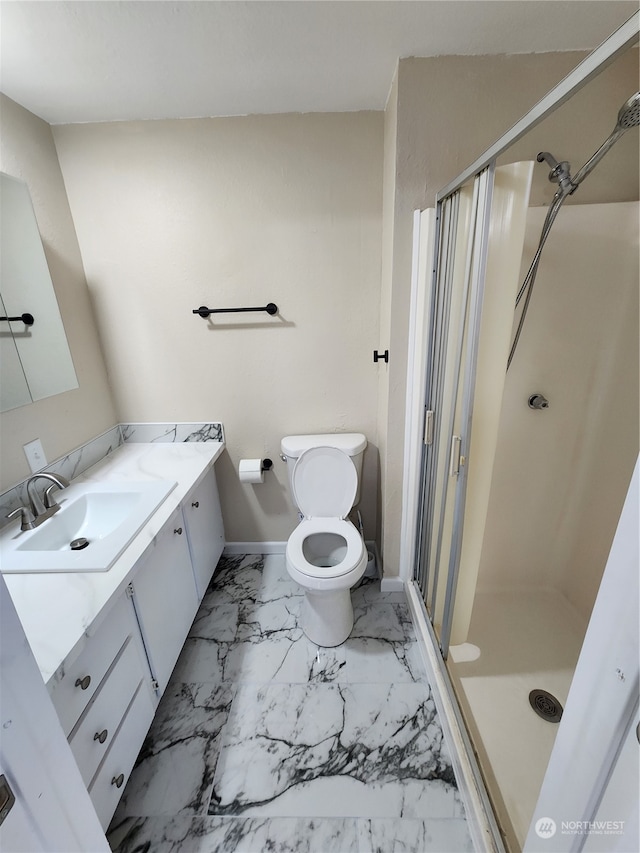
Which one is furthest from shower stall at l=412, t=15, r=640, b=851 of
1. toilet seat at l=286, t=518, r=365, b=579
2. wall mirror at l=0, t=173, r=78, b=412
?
wall mirror at l=0, t=173, r=78, b=412

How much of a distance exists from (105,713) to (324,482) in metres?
1.17

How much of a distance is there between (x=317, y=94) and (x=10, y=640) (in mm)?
1883

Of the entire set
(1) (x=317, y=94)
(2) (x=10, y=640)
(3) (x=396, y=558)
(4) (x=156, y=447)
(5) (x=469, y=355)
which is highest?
(1) (x=317, y=94)

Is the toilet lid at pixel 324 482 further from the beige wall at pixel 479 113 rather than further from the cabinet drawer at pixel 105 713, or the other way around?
the beige wall at pixel 479 113

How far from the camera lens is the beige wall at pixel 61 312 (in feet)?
4.27

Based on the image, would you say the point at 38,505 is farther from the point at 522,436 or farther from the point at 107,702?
the point at 522,436

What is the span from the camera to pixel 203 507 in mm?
1746

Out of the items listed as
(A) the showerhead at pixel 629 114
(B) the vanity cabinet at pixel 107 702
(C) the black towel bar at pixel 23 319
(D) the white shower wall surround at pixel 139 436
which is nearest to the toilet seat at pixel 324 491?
(D) the white shower wall surround at pixel 139 436

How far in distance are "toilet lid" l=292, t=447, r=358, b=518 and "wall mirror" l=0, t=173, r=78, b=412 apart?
115cm

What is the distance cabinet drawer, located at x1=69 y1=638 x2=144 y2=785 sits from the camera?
2.81ft

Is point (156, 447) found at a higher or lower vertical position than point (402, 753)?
higher

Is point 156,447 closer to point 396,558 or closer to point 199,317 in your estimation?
point 199,317

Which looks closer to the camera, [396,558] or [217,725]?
[217,725]

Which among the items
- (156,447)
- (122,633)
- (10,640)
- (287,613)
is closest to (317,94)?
(156,447)
